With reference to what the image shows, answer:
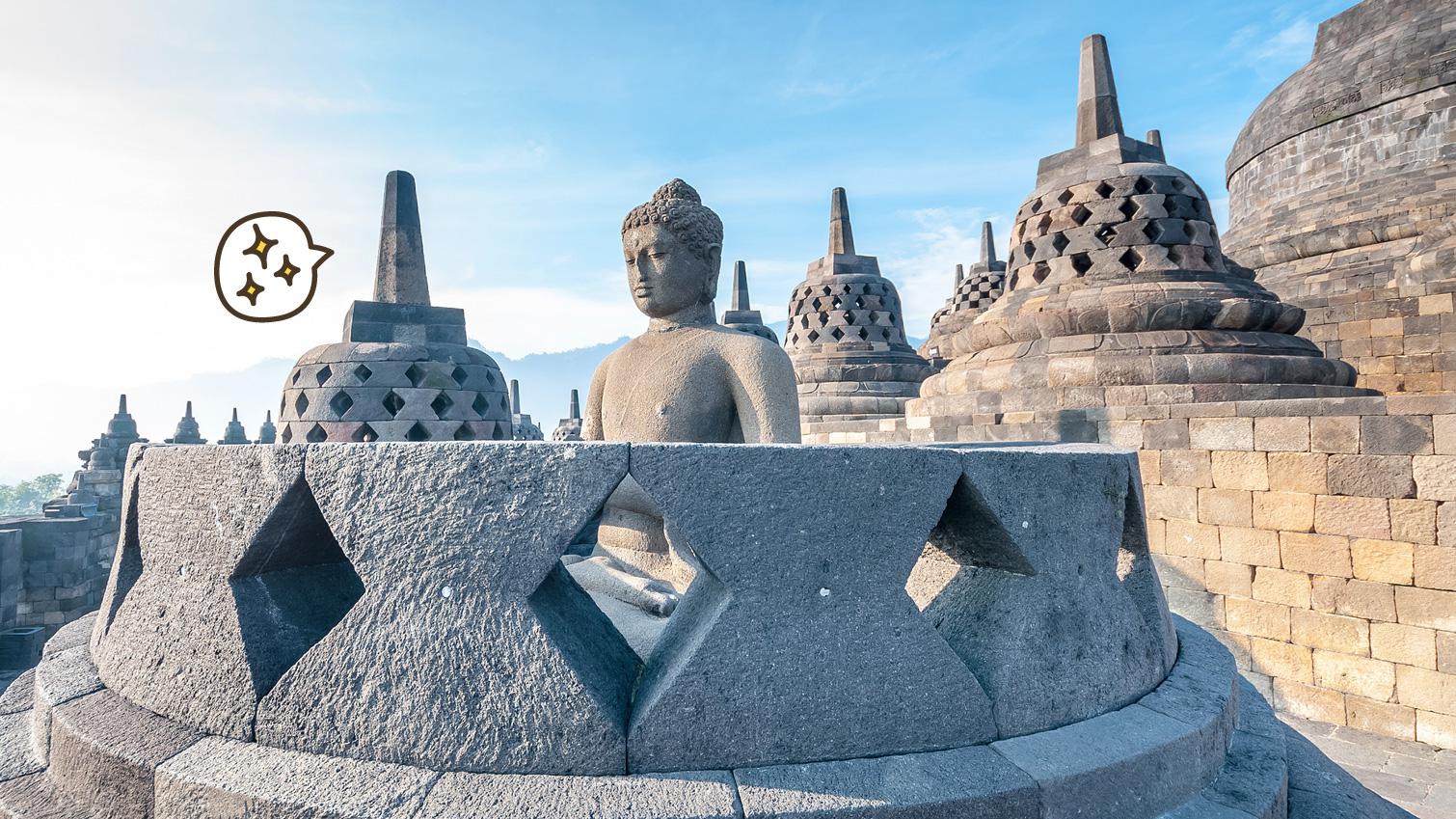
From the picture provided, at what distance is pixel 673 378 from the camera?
106 inches

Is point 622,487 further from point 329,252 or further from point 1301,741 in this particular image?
point 1301,741

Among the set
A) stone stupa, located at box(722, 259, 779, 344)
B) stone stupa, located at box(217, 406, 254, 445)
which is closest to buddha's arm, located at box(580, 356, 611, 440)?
stone stupa, located at box(722, 259, 779, 344)

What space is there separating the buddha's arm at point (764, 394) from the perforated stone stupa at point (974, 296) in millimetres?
13608

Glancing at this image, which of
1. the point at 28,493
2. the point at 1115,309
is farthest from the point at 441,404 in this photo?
the point at 28,493

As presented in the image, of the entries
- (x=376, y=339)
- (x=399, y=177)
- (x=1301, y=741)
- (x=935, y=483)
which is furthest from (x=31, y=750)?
(x=399, y=177)

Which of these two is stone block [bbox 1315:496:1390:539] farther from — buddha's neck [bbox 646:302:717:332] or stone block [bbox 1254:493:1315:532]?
buddha's neck [bbox 646:302:717:332]

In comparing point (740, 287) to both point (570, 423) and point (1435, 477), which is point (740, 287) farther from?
point (1435, 477)

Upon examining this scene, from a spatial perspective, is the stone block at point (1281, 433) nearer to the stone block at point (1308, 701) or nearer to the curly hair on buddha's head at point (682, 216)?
the stone block at point (1308, 701)

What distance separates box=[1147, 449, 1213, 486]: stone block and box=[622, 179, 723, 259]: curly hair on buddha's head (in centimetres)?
378

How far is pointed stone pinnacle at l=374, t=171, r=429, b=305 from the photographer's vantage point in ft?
24.6

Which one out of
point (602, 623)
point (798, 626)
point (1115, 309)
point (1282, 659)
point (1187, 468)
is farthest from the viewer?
point (1115, 309)

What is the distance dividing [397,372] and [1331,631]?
7.37 meters

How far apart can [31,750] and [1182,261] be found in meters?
7.48

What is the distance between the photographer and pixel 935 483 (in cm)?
157
